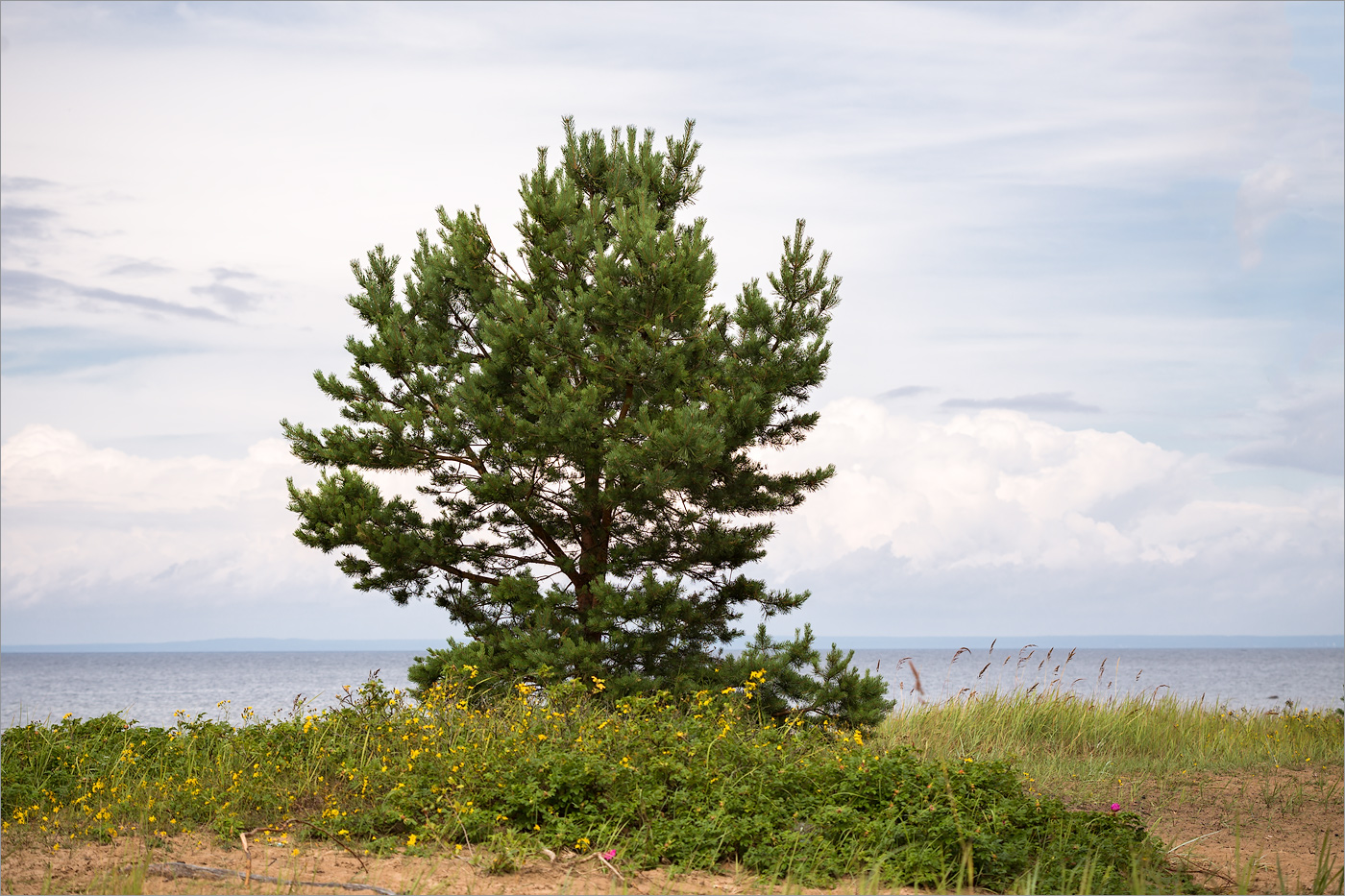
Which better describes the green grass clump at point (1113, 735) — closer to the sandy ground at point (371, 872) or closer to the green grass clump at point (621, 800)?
the sandy ground at point (371, 872)

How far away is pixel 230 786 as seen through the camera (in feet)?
21.8

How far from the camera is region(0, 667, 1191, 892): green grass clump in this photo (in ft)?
17.9

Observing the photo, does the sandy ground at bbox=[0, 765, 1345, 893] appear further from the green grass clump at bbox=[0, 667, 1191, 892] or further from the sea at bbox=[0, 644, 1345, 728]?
the sea at bbox=[0, 644, 1345, 728]

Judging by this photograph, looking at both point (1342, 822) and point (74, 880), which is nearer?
point (74, 880)

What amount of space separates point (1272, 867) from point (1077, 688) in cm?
711

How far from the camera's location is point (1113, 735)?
11898 mm

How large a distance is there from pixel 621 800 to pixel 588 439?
466 cm

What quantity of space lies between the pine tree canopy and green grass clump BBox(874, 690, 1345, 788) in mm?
1825

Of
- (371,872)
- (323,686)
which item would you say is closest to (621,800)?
(371,872)

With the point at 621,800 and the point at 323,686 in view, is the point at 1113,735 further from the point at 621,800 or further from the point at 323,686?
the point at 323,686

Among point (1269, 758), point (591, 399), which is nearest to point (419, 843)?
point (591, 399)

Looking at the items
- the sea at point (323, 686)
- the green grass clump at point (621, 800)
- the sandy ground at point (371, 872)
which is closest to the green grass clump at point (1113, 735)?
the sea at point (323, 686)

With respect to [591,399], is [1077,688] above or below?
below

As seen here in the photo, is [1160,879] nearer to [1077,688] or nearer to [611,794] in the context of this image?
[611,794]
